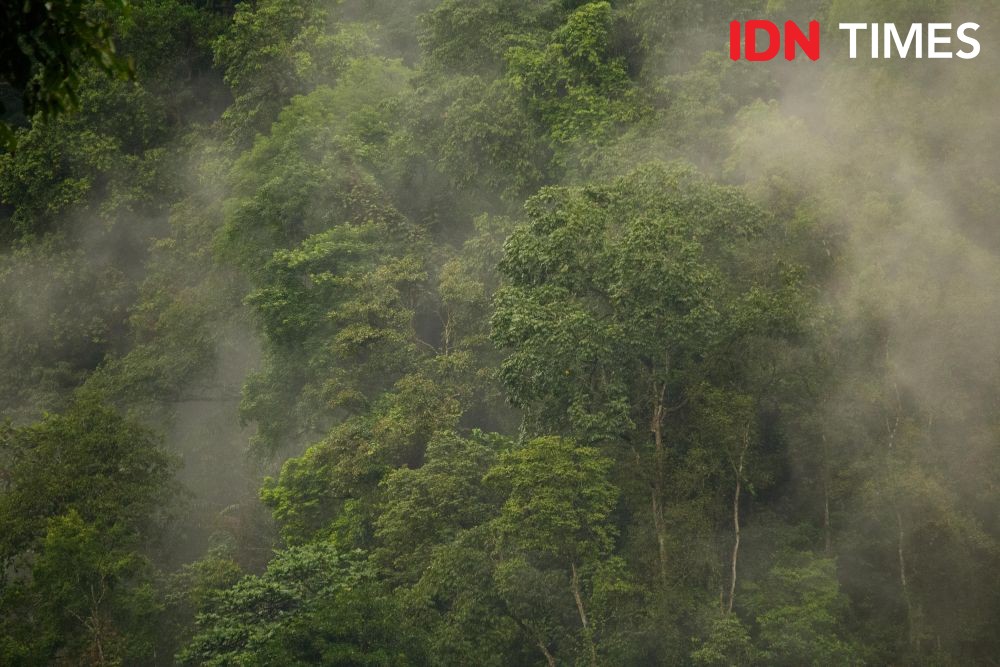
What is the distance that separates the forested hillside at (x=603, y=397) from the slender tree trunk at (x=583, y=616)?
0.05 metres

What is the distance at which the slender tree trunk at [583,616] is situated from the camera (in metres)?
15.4

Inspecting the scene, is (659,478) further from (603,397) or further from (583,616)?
(583,616)

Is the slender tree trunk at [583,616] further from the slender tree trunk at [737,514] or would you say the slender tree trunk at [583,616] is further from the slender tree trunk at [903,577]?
the slender tree trunk at [903,577]

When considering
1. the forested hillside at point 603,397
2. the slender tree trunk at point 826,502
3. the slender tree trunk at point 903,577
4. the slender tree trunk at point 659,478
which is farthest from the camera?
the slender tree trunk at point 826,502

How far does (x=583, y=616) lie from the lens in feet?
51.2

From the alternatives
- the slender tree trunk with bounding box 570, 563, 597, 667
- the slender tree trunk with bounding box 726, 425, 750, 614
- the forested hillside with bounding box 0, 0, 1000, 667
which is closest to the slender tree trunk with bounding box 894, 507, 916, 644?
the forested hillside with bounding box 0, 0, 1000, 667

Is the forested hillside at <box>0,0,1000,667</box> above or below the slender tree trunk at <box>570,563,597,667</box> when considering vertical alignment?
above

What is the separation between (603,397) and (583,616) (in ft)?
9.91

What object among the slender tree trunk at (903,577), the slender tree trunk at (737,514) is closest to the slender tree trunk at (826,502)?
the slender tree trunk at (903,577)

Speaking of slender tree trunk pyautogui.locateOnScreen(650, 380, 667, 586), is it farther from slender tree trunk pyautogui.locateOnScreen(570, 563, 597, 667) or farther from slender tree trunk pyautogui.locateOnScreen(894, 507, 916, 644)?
slender tree trunk pyautogui.locateOnScreen(894, 507, 916, 644)

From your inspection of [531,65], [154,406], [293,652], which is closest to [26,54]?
[293,652]

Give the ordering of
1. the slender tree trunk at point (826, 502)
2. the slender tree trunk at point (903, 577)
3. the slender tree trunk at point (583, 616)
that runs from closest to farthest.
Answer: the slender tree trunk at point (583, 616) < the slender tree trunk at point (903, 577) < the slender tree trunk at point (826, 502)

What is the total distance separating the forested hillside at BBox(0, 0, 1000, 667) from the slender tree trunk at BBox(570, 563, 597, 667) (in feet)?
0.15

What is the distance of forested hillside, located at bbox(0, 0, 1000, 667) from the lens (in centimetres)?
1584
